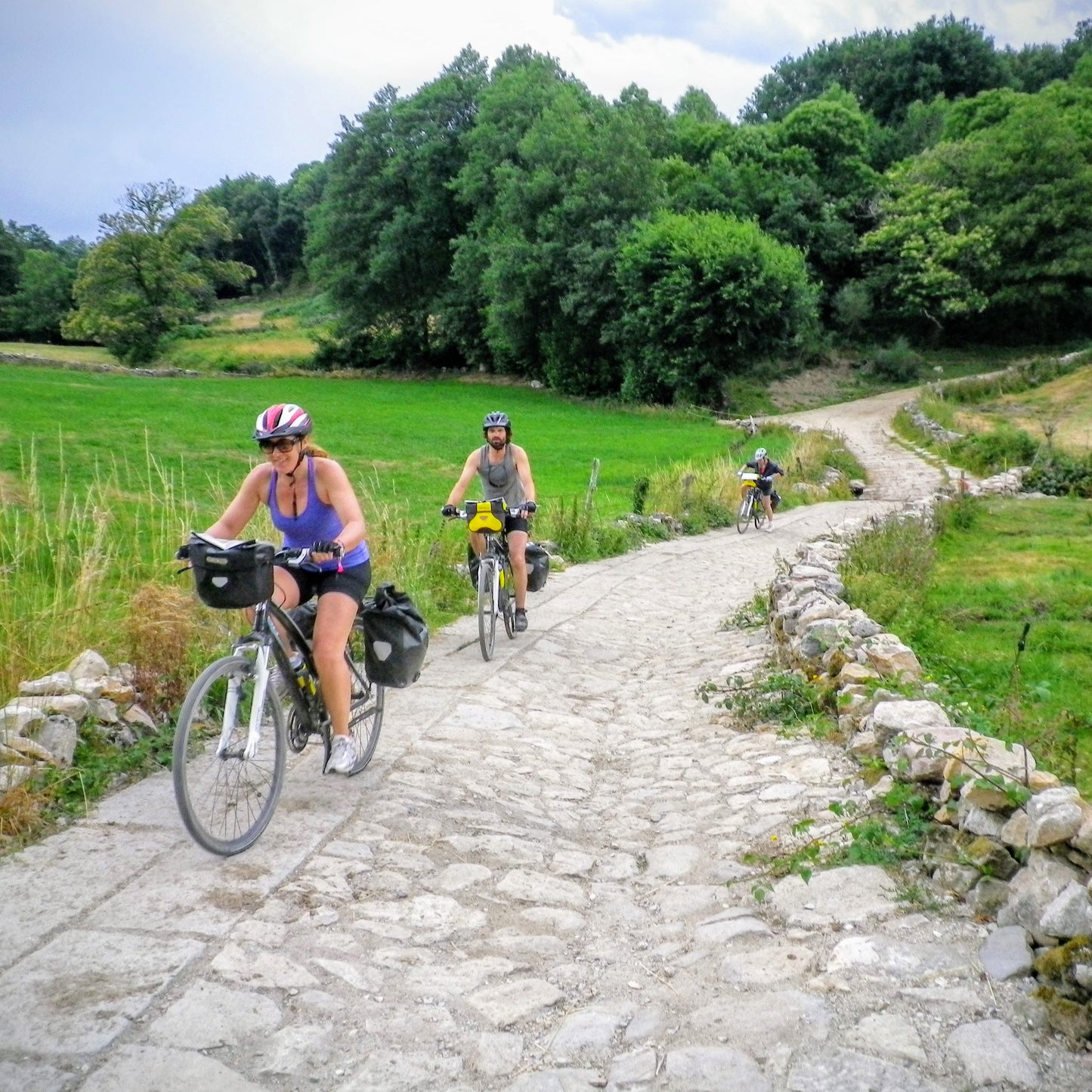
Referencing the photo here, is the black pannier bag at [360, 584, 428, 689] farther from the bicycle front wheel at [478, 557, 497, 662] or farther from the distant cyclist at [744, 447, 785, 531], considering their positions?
the distant cyclist at [744, 447, 785, 531]

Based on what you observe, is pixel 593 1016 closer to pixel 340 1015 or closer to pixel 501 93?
pixel 340 1015

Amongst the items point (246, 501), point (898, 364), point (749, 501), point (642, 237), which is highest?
point (642, 237)

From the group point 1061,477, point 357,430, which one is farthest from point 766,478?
point 357,430

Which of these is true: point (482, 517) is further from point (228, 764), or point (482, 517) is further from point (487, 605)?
point (228, 764)

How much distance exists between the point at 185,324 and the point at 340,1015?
73970mm

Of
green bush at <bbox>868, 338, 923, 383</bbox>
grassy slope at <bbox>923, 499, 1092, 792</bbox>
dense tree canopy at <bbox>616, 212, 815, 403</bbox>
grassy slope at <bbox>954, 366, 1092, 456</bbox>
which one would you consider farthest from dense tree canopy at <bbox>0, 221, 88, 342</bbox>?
grassy slope at <bbox>923, 499, 1092, 792</bbox>

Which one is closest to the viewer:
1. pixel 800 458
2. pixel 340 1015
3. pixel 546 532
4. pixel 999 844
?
pixel 340 1015

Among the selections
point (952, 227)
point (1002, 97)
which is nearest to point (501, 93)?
point (952, 227)

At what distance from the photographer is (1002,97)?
64.9 metres

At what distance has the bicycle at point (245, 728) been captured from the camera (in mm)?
4668

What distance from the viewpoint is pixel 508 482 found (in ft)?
32.8

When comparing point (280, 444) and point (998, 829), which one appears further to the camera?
point (280, 444)

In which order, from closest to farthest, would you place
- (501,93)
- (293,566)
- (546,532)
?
(293,566)
(546,532)
(501,93)

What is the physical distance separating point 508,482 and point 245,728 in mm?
5443
